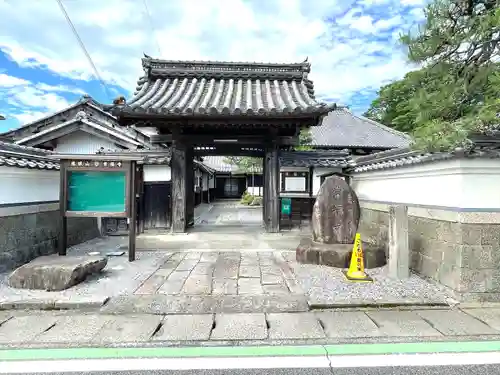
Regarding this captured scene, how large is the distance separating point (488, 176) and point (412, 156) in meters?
1.37

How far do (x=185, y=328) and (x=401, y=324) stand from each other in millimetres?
2629

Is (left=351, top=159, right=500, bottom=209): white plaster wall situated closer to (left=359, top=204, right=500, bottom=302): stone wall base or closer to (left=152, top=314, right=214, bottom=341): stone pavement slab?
(left=359, top=204, right=500, bottom=302): stone wall base

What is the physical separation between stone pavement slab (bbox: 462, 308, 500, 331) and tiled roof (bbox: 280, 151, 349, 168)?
6.30 metres

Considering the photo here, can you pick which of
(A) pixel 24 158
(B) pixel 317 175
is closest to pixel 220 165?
(B) pixel 317 175

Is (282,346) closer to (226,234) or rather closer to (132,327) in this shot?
(132,327)

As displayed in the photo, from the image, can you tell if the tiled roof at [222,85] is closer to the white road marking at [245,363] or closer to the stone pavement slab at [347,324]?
the stone pavement slab at [347,324]

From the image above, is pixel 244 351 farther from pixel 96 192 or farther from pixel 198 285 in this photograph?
pixel 96 192

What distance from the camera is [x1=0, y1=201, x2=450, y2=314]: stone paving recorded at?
4.19 metres

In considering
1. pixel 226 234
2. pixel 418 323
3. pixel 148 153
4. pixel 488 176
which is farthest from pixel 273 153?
pixel 418 323

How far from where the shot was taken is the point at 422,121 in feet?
15.7

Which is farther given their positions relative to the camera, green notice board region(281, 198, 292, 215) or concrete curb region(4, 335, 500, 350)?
green notice board region(281, 198, 292, 215)

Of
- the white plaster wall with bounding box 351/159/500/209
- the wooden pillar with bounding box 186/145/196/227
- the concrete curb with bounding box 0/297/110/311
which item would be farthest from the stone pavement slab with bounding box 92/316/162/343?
the wooden pillar with bounding box 186/145/196/227

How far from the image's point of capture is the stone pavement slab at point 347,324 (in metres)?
3.48

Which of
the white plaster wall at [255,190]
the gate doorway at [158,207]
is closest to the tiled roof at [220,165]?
the white plaster wall at [255,190]
